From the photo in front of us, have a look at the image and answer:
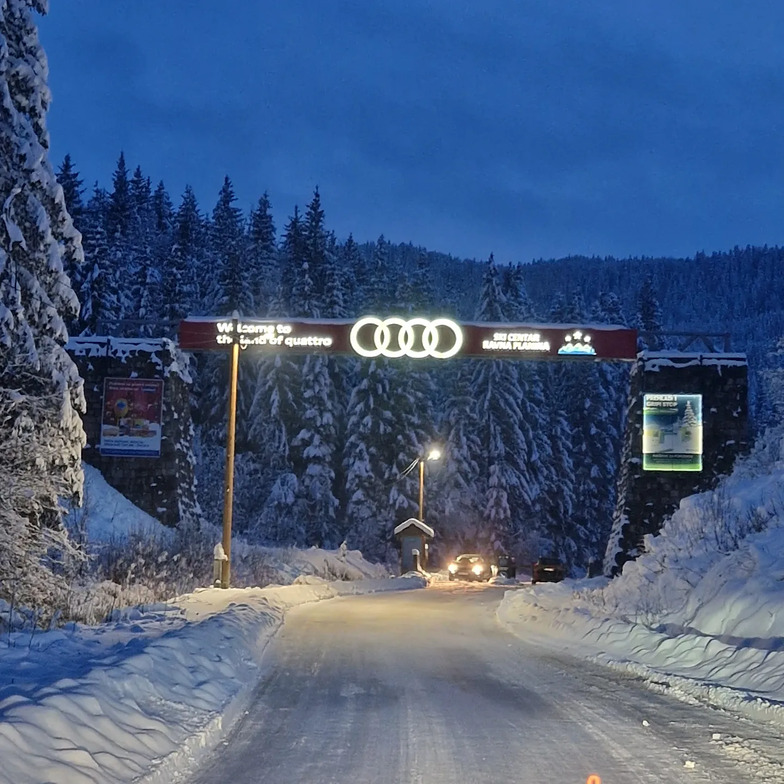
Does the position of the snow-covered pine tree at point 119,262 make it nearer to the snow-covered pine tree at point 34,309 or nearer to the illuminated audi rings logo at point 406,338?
the illuminated audi rings logo at point 406,338

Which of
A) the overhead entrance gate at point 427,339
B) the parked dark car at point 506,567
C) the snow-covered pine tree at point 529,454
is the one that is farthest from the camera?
the snow-covered pine tree at point 529,454

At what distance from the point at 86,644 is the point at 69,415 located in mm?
6452

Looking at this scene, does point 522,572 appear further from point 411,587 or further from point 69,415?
point 69,415

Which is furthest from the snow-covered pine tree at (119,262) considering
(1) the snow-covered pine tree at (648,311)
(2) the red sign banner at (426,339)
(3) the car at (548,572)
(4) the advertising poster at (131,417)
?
(1) the snow-covered pine tree at (648,311)

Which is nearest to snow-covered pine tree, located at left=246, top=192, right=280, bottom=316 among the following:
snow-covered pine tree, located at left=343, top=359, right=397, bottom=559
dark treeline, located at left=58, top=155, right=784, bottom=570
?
dark treeline, located at left=58, top=155, right=784, bottom=570

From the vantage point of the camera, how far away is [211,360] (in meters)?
70.4

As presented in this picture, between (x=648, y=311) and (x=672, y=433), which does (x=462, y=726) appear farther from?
(x=648, y=311)

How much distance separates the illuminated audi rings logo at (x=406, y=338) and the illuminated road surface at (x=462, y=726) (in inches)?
732

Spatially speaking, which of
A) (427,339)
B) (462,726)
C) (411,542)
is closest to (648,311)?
(411,542)

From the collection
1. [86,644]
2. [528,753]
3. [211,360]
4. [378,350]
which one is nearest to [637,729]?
[528,753]

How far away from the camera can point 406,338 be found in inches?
1312

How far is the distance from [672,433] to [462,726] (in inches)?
1140

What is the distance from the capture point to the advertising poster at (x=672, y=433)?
119 feet

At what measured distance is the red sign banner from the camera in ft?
109
